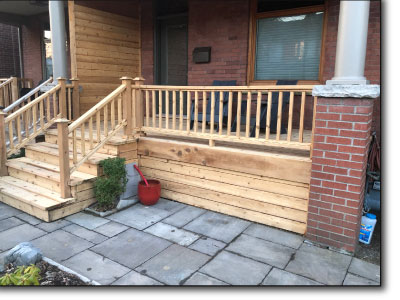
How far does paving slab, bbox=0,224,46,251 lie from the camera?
2967mm

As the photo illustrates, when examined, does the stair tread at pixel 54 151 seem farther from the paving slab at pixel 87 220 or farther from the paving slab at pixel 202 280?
the paving slab at pixel 202 280

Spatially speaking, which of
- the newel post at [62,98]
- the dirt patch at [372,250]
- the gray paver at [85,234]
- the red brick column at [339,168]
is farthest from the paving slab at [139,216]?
the newel post at [62,98]

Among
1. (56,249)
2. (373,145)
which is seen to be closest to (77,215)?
(56,249)

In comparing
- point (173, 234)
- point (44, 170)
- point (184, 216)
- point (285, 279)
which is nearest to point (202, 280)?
point (285, 279)

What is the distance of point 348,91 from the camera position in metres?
2.70

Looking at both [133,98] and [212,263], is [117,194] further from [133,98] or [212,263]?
[212,263]

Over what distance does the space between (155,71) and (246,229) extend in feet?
13.5

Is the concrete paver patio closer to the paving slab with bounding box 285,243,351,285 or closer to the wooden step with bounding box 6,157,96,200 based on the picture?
the paving slab with bounding box 285,243,351,285

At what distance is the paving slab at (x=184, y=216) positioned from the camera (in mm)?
3498

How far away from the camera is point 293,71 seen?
4898mm

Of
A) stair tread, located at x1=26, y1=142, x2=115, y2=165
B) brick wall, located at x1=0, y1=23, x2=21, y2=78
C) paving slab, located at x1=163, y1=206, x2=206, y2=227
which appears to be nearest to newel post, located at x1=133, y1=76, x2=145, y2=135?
stair tread, located at x1=26, y1=142, x2=115, y2=165

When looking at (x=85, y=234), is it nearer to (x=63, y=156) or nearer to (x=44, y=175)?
(x=63, y=156)

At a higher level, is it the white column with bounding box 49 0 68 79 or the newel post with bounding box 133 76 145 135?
the white column with bounding box 49 0 68 79

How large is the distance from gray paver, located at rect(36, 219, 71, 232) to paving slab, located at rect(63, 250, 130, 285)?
0.69 meters
